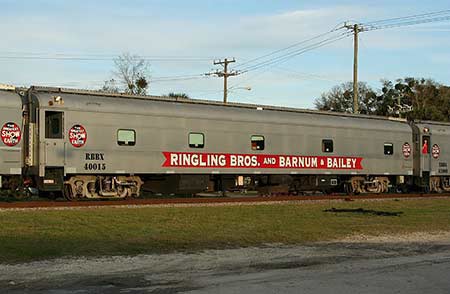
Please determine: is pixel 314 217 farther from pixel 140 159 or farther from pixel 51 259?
pixel 51 259

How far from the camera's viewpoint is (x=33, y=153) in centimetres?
1903

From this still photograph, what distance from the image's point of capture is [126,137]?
20719mm

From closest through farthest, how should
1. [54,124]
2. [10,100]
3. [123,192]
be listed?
1. [10,100]
2. [54,124]
3. [123,192]

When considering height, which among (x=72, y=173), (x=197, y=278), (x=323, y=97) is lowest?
(x=197, y=278)

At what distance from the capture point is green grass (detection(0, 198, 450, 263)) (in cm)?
1107

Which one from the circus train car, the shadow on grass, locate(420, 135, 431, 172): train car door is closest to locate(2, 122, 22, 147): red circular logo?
the circus train car

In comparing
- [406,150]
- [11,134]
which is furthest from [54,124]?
[406,150]

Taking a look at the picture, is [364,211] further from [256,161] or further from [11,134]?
[11,134]

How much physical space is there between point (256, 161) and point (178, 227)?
10.4m

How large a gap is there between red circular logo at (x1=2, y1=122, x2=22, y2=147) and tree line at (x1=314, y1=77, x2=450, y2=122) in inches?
2099

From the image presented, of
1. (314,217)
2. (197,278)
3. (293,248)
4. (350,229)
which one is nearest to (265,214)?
(314,217)

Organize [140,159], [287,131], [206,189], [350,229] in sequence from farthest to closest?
[287,131] → [206,189] → [140,159] → [350,229]

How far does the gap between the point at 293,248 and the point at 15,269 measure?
4.91 meters

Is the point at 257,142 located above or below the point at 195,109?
below
